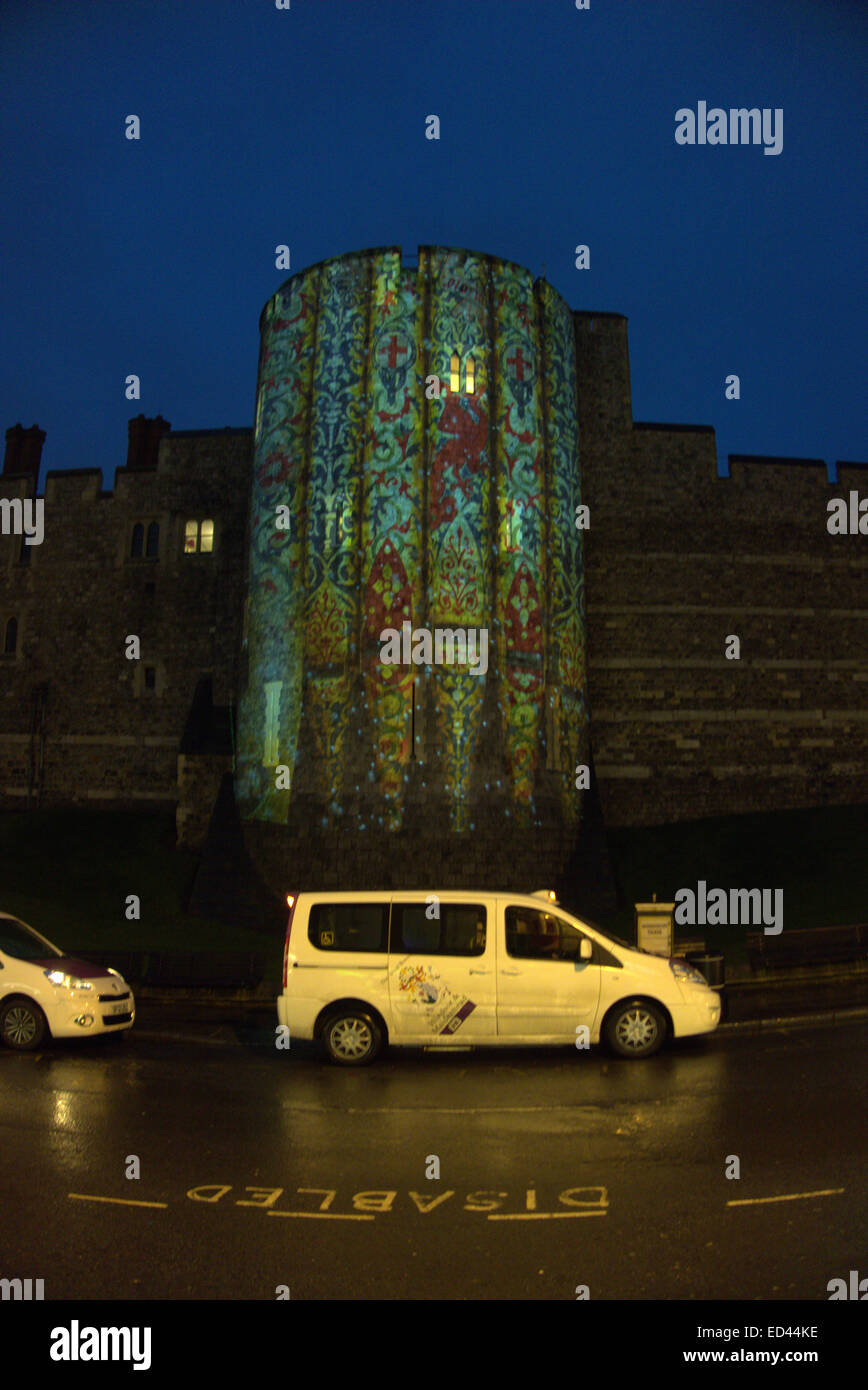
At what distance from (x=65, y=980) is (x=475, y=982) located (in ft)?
15.2

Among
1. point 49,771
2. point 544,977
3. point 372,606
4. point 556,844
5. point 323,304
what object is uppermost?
point 323,304

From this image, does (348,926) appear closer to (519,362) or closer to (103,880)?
(103,880)

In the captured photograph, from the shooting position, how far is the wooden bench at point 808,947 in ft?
45.8

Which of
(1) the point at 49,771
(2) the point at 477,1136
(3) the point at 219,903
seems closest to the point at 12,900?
(3) the point at 219,903

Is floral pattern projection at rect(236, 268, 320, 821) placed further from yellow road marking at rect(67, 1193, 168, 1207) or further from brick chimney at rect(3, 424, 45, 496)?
yellow road marking at rect(67, 1193, 168, 1207)

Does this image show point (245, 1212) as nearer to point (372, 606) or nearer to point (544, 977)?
point (544, 977)

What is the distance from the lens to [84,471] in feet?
103

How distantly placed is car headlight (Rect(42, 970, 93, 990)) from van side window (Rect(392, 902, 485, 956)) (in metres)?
3.62

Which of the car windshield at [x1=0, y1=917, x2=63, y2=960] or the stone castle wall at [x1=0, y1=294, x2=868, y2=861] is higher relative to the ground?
the stone castle wall at [x1=0, y1=294, x2=868, y2=861]

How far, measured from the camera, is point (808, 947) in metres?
14.3

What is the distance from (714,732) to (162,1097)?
68.8ft

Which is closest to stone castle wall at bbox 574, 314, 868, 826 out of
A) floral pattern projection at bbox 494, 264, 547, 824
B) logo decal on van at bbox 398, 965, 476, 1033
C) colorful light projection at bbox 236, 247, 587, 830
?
colorful light projection at bbox 236, 247, 587, 830

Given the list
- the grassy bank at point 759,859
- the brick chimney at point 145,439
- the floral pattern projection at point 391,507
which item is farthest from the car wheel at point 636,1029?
the brick chimney at point 145,439

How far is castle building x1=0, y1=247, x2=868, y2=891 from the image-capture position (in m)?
A: 20.5
